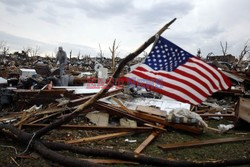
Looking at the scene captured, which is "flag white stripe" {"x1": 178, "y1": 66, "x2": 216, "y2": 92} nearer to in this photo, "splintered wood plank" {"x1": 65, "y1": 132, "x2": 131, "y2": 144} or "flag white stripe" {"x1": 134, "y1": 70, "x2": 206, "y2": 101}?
"flag white stripe" {"x1": 134, "y1": 70, "x2": 206, "y2": 101}

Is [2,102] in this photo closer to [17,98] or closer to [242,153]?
[17,98]

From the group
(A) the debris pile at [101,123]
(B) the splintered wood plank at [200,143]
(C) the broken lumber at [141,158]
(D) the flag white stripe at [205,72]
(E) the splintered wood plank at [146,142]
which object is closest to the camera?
(C) the broken lumber at [141,158]

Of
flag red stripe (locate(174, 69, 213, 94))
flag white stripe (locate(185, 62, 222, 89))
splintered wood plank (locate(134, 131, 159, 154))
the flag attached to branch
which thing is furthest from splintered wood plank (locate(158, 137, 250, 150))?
flag white stripe (locate(185, 62, 222, 89))

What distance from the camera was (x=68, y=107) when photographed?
697 cm

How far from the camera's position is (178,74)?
4664 mm

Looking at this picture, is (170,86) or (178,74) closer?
(178,74)

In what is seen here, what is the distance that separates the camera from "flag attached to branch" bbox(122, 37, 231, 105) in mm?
4332

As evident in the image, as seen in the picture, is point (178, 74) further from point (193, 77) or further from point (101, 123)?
point (101, 123)

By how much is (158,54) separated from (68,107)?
357 centimetres

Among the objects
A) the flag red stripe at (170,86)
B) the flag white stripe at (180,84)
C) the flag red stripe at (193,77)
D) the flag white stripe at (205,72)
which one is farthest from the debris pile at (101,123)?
the flag white stripe at (205,72)

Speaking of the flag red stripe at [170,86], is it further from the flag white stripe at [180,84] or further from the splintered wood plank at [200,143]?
the splintered wood plank at [200,143]

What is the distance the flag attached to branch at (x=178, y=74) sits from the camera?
4332 mm

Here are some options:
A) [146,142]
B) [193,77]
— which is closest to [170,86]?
[193,77]

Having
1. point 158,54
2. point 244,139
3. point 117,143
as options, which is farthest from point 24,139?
point 244,139
